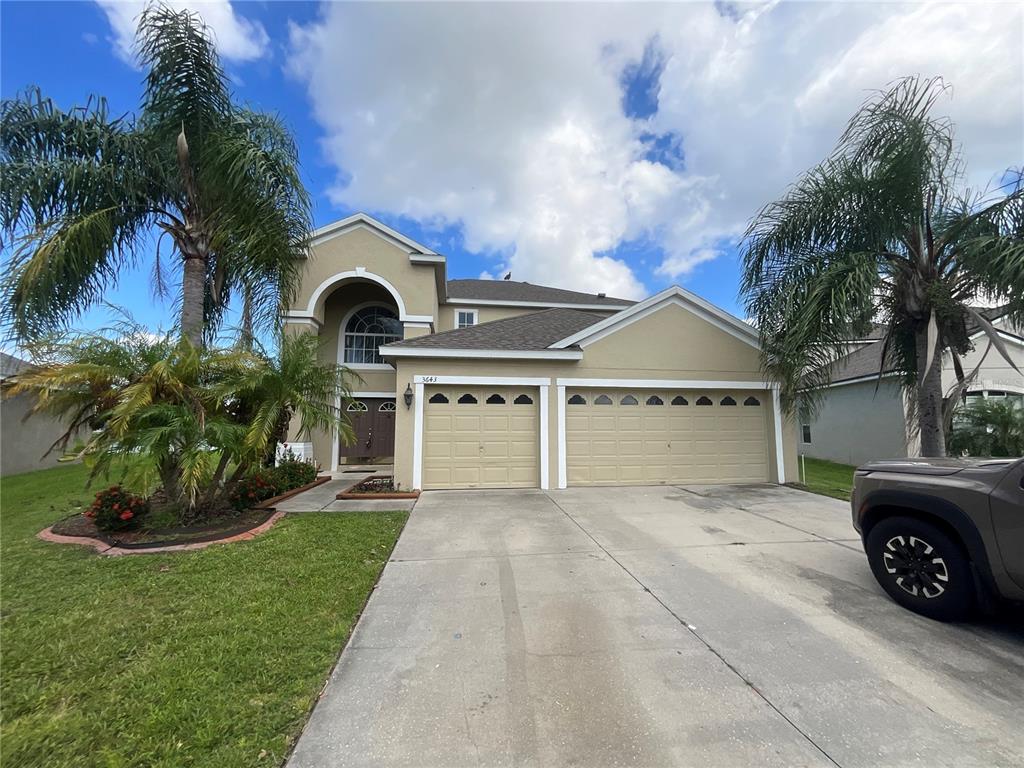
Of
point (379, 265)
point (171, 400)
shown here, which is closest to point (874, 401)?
point (379, 265)

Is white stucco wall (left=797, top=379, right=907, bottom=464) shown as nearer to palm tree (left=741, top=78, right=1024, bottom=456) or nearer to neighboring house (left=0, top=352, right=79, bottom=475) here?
palm tree (left=741, top=78, right=1024, bottom=456)

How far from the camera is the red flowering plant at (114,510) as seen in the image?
6586 millimetres

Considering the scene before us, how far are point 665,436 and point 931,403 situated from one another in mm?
5013

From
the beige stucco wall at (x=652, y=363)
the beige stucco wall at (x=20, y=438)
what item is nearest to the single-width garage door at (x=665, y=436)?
the beige stucco wall at (x=652, y=363)

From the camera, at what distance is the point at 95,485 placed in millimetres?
11758

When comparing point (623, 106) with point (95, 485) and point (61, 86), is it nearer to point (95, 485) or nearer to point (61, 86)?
point (61, 86)

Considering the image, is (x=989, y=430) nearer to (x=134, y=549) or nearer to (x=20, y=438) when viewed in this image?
(x=134, y=549)

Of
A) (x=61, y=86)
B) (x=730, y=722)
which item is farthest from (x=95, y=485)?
(x=730, y=722)

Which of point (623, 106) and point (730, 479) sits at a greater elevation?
point (623, 106)

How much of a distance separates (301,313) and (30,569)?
9322 mm

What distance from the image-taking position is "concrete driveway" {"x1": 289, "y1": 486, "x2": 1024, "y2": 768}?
2.40m

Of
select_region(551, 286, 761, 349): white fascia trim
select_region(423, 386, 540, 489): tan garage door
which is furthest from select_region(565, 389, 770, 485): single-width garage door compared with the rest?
select_region(551, 286, 761, 349): white fascia trim

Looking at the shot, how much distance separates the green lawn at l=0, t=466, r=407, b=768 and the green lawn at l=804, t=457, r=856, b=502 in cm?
960

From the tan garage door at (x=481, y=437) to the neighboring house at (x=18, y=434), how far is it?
11938mm
